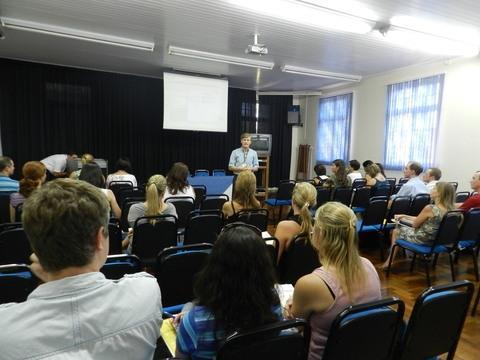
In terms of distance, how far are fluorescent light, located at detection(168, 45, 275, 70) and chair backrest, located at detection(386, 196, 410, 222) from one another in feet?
12.9

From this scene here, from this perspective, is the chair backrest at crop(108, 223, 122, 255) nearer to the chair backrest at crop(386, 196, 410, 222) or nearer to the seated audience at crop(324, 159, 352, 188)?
the chair backrest at crop(386, 196, 410, 222)

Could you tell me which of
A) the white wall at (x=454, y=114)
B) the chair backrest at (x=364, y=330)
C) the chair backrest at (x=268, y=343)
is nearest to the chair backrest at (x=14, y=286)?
the chair backrest at (x=268, y=343)

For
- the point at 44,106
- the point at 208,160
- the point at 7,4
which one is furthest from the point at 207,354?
the point at 208,160

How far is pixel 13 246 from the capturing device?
256cm

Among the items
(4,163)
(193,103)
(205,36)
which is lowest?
(4,163)

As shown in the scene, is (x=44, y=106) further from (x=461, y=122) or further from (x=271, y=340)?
(x=461, y=122)

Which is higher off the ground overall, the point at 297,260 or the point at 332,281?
the point at 332,281

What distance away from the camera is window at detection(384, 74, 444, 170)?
21.7ft

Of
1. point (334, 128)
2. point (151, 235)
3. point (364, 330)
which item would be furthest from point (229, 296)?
point (334, 128)

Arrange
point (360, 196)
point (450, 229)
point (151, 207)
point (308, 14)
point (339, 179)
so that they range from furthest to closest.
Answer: point (339, 179), point (360, 196), point (308, 14), point (450, 229), point (151, 207)

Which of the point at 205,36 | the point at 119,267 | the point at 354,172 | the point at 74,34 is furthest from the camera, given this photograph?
the point at 354,172

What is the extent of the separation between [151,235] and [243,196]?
1.01m

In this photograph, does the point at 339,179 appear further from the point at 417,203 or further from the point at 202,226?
the point at 202,226

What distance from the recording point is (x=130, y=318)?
92cm
